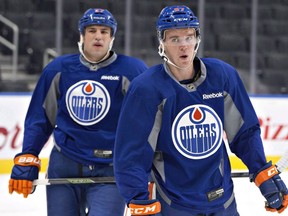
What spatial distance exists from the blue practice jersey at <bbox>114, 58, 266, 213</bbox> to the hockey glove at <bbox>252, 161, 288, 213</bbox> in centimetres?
3

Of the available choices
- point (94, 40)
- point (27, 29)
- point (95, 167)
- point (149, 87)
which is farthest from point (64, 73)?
point (27, 29)

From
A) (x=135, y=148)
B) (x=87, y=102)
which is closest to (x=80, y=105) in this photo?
(x=87, y=102)

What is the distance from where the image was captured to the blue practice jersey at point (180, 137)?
1776 millimetres

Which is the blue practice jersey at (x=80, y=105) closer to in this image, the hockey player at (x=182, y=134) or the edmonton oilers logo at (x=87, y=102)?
the edmonton oilers logo at (x=87, y=102)

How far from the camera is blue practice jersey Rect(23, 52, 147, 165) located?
2475 mm

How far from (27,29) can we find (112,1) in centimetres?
73

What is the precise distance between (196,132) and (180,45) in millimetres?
229

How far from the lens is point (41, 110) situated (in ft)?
8.38

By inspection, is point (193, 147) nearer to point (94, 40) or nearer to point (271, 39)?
point (94, 40)

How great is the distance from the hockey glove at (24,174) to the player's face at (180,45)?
0.90m

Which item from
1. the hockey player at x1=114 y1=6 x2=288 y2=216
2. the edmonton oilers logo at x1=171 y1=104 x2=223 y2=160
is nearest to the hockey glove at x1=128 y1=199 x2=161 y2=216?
the hockey player at x1=114 y1=6 x2=288 y2=216

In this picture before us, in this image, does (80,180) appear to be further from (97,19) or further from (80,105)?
(97,19)

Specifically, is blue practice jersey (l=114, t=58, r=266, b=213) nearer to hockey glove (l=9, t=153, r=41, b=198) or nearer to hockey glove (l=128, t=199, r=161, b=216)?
hockey glove (l=128, t=199, r=161, b=216)

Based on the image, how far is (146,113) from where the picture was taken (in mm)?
1771
